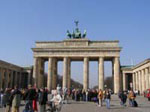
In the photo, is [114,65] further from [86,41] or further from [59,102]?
[59,102]

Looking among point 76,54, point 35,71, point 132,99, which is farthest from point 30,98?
point 35,71

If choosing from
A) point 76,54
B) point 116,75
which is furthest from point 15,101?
point 116,75

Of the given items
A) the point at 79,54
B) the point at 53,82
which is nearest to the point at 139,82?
the point at 79,54

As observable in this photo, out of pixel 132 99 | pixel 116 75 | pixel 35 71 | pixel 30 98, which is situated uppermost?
pixel 35 71

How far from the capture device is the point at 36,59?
61688 millimetres

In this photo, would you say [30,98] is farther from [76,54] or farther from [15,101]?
[76,54]

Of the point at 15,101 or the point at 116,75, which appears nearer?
the point at 15,101

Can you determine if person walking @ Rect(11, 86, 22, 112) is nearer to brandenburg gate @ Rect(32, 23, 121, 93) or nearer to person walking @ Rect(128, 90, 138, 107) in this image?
person walking @ Rect(128, 90, 138, 107)

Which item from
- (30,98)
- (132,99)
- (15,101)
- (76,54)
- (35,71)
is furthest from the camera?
(35,71)

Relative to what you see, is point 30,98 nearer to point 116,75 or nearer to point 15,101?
point 15,101

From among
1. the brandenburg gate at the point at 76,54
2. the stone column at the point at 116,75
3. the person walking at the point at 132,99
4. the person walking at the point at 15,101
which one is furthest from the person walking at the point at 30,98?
the stone column at the point at 116,75

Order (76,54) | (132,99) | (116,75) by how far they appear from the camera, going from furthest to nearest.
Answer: (76,54) → (116,75) → (132,99)

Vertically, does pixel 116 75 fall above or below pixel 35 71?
below

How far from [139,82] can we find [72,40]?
21.7 meters
